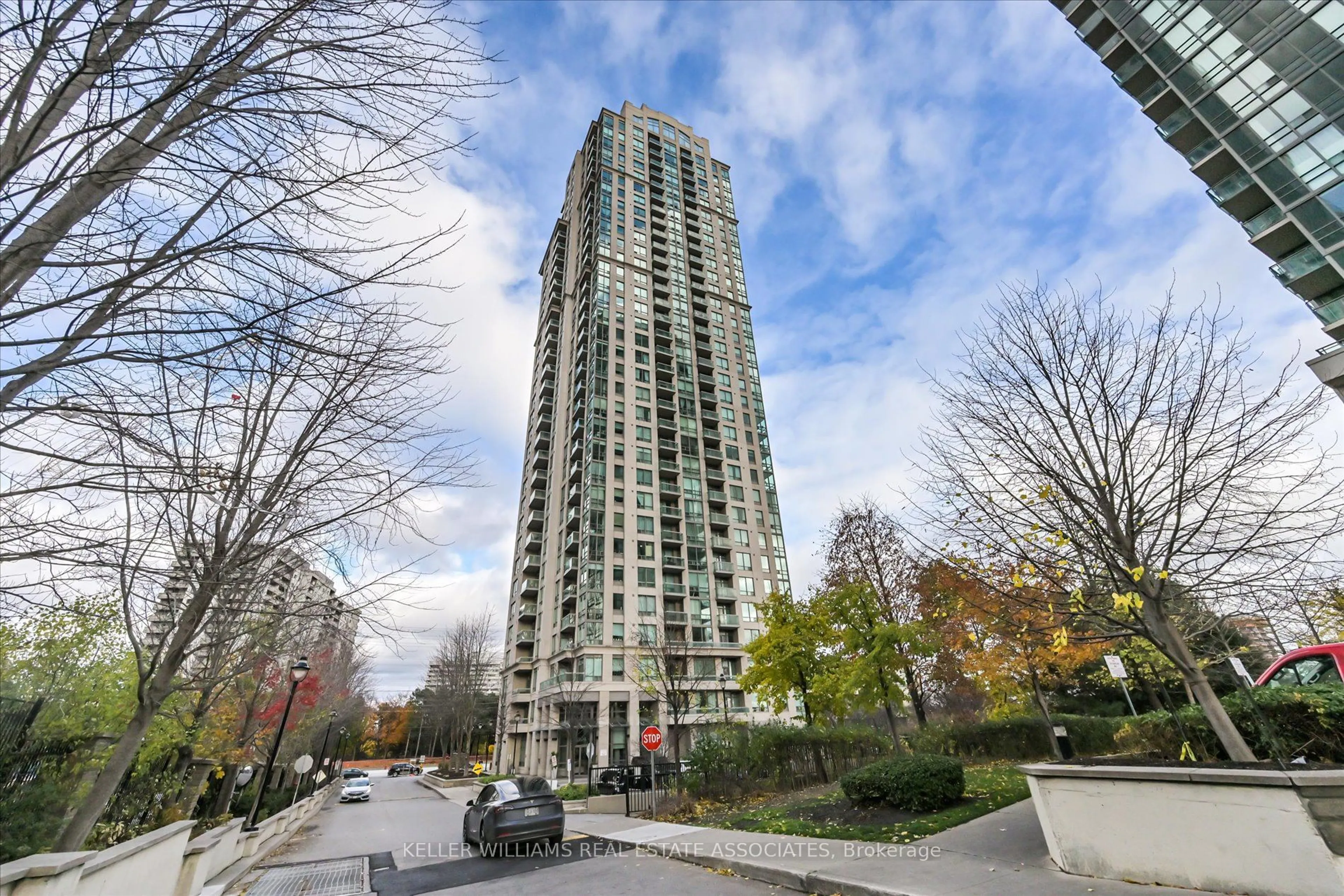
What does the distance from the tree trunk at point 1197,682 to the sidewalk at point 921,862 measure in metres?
2.38

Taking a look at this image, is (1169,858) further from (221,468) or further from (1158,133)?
(1158,133)

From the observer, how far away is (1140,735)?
10.6m

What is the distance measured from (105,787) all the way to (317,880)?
16.7 ft

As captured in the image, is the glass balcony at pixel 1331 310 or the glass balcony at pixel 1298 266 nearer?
the glass balcony at pixel 1331 310

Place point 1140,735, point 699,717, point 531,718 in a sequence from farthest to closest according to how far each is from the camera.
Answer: point 531,718
point 699,717
point 1140,735

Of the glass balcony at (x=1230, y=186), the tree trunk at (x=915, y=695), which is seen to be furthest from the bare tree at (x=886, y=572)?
the glass balcony at (x=1230, y=186)

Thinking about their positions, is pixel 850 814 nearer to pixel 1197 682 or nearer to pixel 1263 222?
pixel 1197 682

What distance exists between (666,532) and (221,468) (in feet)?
137

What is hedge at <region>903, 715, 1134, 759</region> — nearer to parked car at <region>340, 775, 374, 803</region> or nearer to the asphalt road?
the asphalt road

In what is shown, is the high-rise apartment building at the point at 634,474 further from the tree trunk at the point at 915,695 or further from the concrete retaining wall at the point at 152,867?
the concrete retaining wall at the point at 152,867

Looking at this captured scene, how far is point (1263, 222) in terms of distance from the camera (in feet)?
80.5

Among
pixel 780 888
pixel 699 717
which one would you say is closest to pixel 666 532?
pixel 699 717

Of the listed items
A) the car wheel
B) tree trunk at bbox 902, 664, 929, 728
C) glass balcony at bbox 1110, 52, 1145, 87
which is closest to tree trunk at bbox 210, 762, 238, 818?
the car wheel

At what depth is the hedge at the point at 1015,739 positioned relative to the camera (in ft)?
55.2
